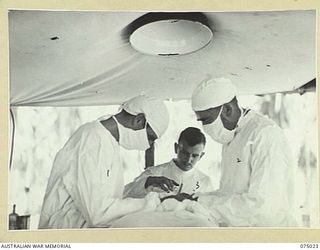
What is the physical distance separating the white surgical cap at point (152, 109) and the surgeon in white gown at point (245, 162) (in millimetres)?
28

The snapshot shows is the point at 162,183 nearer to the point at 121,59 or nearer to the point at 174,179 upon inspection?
the point at 174,179

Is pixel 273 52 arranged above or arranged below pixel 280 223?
above

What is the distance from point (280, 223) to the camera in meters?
0.47

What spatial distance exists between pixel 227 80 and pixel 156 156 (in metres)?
0.09

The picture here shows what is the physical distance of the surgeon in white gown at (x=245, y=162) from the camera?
467 mm

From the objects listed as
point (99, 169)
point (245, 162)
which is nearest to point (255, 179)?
point (245, 162)

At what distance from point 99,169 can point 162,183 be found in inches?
2.2

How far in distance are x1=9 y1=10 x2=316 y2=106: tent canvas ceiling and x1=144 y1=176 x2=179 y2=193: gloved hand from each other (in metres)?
0.07

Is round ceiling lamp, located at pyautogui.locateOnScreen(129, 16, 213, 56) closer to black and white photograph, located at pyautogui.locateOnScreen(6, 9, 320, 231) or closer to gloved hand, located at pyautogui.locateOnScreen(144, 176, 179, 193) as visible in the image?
black and white photograph, located at pyautogui.locateOnScreen(6, 9, 320, 231)

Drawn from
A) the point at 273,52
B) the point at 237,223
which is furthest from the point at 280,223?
the point at 273,52

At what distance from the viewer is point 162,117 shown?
0.47m

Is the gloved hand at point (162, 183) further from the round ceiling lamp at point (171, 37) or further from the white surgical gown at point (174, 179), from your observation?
the round ceiling lamp at point (171, 37)

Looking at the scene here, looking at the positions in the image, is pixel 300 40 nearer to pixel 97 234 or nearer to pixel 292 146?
pixel 292 146

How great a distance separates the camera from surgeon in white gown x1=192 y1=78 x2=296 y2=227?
0.47m
